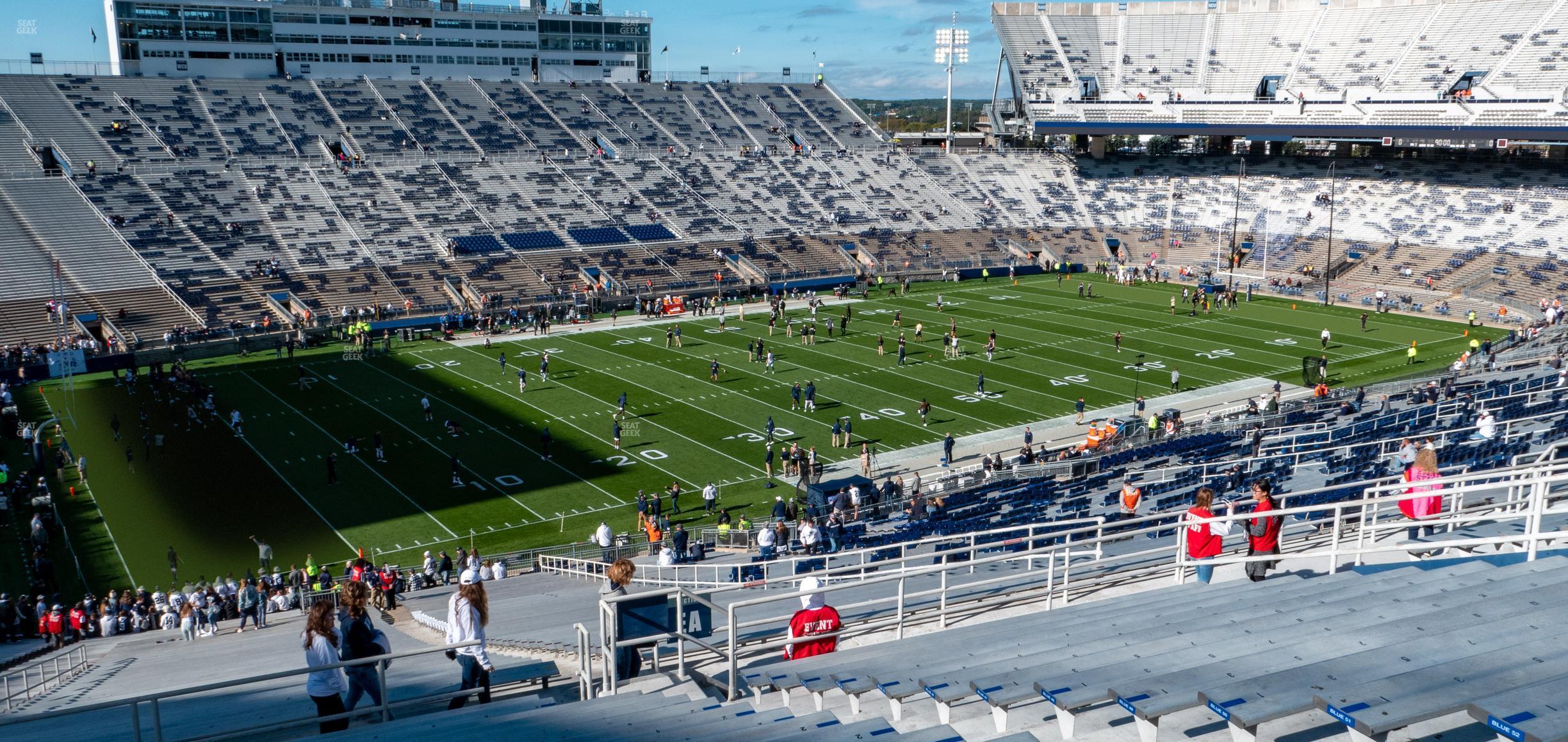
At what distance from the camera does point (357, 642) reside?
754 centimetres

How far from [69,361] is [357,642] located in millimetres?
35143

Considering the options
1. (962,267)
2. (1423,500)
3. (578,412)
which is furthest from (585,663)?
(962,267)

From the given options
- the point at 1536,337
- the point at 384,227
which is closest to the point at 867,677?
the point at 1536,337

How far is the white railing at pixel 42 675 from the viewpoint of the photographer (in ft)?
42.6

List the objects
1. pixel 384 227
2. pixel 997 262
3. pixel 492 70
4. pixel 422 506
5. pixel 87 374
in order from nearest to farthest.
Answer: pixel 422 506 → pixel 87 374 → pixel 384 227 → pixel 997 262 → pixel 492 70

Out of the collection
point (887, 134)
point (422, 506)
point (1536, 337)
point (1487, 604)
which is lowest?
point (422, 506)

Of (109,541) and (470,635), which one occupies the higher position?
(470,635)

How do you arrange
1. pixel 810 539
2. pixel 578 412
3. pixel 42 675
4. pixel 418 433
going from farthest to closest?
pixel 578 412 → pixel 418 433 → pixel 810 539 → pixel 42 675

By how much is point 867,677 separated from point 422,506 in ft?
65.9

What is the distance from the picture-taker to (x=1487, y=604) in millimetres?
6781

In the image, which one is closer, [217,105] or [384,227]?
[384,227]

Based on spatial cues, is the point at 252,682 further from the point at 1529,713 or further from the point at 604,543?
the point at 604,543

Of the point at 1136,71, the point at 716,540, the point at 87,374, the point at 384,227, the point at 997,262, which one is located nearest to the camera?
the point at 716,540

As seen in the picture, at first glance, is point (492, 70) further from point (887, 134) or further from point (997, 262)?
point (997, 262)
